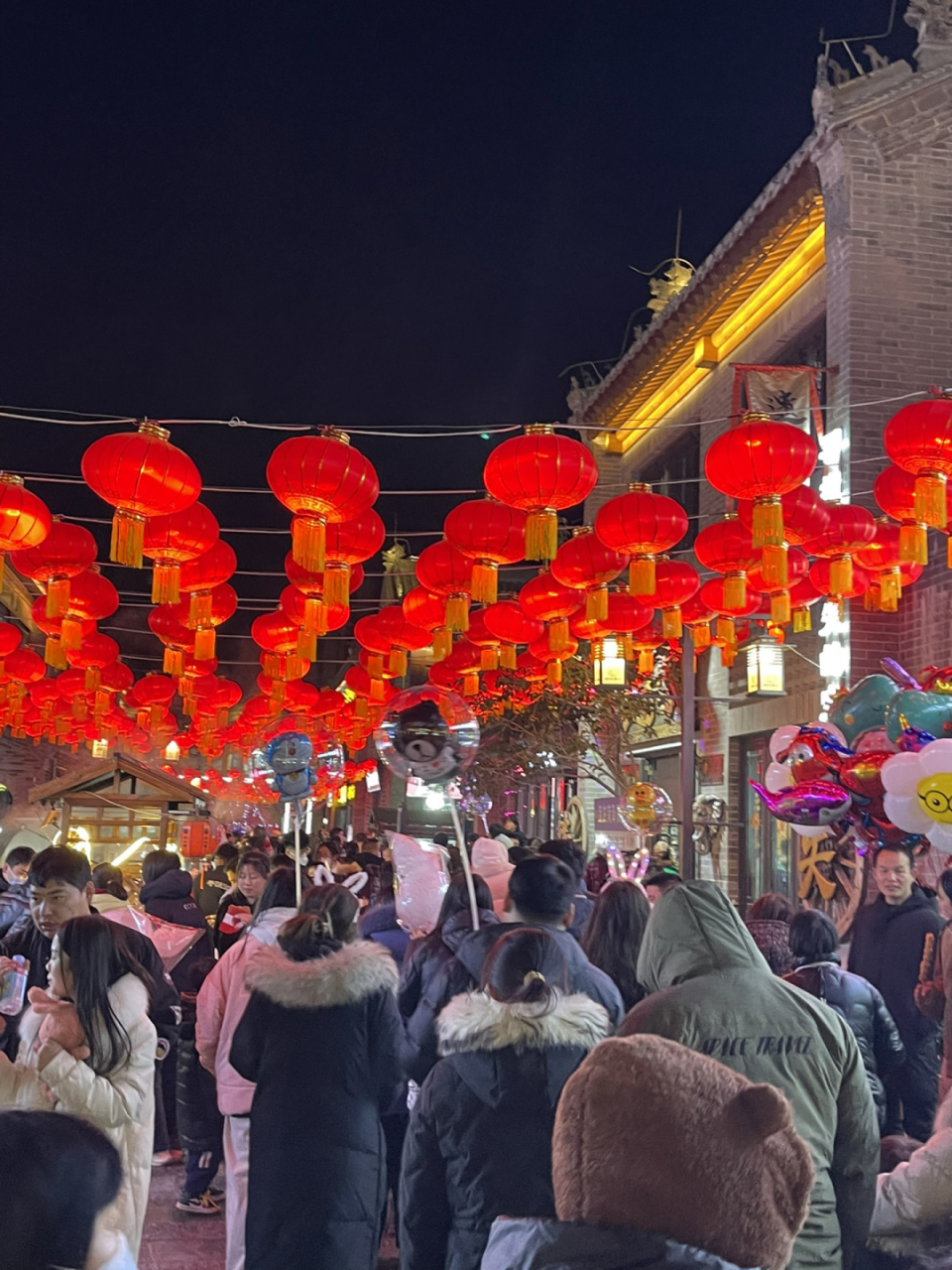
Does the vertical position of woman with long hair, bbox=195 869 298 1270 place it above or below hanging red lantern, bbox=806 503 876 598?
below

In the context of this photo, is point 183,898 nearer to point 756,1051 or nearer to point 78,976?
point 78,976

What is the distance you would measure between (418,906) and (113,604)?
735cm

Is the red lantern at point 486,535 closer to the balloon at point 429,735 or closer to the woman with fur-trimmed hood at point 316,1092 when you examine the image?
the balloon at point 429,735

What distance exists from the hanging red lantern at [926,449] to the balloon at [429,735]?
12.8 feet

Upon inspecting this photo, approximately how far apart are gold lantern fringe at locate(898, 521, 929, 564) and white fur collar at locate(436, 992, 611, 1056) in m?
6.26

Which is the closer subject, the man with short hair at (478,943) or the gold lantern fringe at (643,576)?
the man with short hair at (478,943)

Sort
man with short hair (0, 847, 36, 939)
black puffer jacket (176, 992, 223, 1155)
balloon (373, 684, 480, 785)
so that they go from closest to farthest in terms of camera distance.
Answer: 1. balloon (373, 684, 480, 785)
2. black puffer jacket (176, 992, 223, 1155)
3. man with short hair (0, 847, 36, 939)

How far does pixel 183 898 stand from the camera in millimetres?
7527

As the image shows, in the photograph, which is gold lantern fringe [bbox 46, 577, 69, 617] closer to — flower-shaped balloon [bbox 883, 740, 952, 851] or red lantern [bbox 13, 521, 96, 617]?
red lantern [bbox 13, 521, 96, 617]

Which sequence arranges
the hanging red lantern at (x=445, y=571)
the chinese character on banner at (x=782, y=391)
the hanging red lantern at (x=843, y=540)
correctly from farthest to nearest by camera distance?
the chinese character on banner at (x=782, y=391), the hanging red lantern at (x=445, y=571), the hanging red lantern at (x=843, y=540)

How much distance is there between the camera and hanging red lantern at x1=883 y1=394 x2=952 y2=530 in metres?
7.48

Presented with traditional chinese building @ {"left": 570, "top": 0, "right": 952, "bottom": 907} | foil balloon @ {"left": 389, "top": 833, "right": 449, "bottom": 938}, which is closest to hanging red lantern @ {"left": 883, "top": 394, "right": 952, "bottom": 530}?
traditional chinese building @ {"left": 570, "top": 0, "right": 952, "bottom": 907}

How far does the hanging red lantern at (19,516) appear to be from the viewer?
8.75m

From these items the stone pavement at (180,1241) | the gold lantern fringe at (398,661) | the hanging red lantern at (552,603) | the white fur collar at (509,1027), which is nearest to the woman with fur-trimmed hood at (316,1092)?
the white fur collar at (509,1027)
